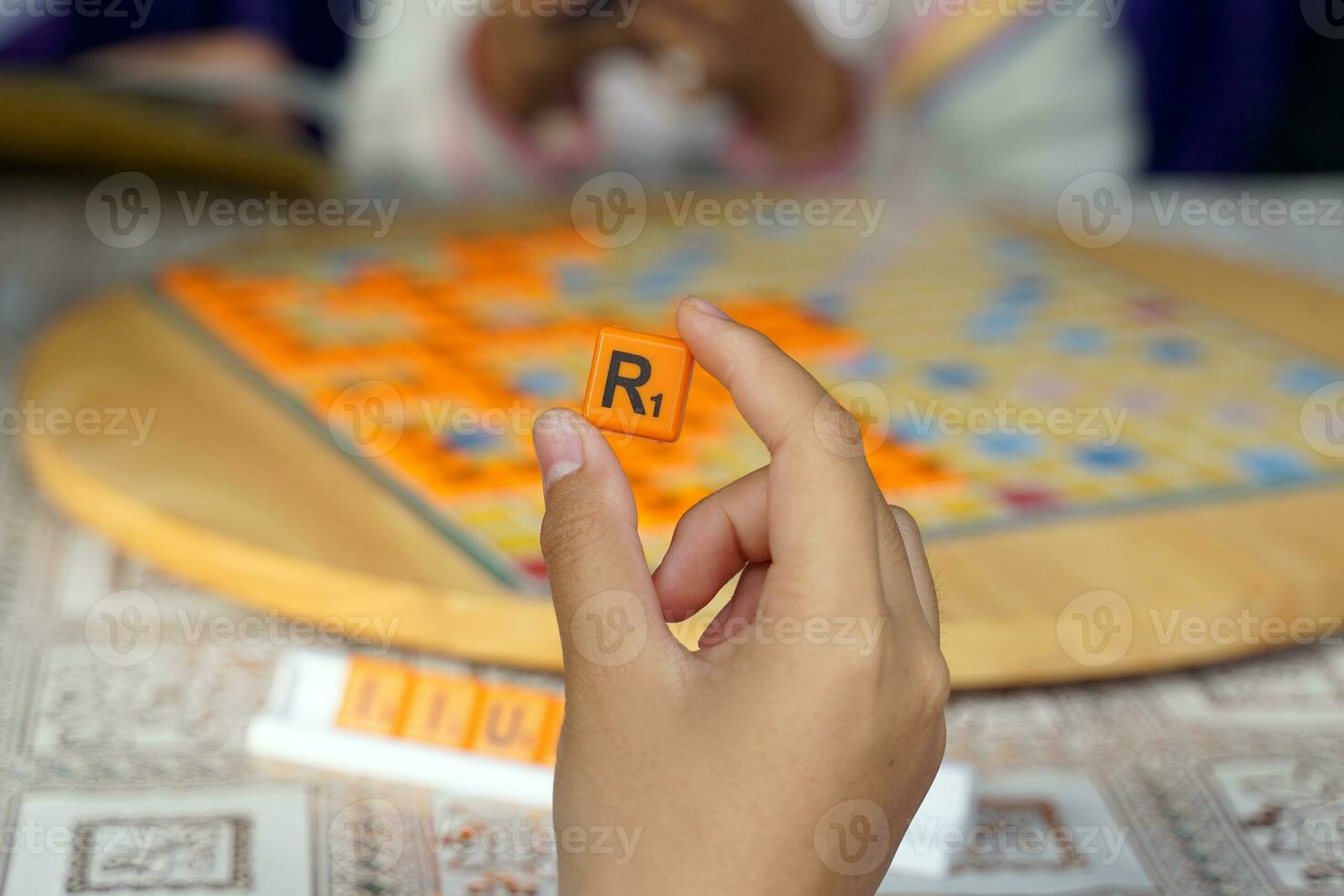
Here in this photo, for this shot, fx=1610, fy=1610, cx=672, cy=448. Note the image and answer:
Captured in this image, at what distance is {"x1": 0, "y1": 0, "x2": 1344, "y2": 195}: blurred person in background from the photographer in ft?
7.96

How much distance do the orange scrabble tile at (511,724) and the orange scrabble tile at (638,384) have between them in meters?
0.33

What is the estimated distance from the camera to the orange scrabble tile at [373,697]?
37.9 inches

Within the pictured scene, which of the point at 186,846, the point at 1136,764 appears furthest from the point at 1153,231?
the point at 186,846

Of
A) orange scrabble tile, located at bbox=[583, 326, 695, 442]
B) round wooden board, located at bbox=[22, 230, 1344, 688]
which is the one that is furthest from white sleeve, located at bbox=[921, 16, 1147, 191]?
orange scrabble tile, located at bbox=[583, 326, 695, 442]

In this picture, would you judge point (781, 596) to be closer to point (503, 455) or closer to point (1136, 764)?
point (1136, 764)

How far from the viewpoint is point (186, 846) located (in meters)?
0.87

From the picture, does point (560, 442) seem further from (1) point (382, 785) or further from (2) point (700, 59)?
(2) point (700, 59)

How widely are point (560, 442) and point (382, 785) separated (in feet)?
1.34

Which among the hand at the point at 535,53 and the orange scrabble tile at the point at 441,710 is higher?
the hand at the point at 535,53

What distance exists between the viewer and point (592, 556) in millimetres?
593

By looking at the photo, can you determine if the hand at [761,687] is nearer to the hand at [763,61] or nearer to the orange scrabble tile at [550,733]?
the orange scrabble tile at [550,733]

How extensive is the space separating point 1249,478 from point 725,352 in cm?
80

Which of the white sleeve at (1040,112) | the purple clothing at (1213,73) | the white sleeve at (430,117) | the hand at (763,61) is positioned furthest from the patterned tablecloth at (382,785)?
the purple clothing at (1213,73)

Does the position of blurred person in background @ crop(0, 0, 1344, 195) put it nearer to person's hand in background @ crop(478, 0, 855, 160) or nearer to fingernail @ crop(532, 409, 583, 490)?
person's hand in background @ crop(478, 0, 855, 160)
